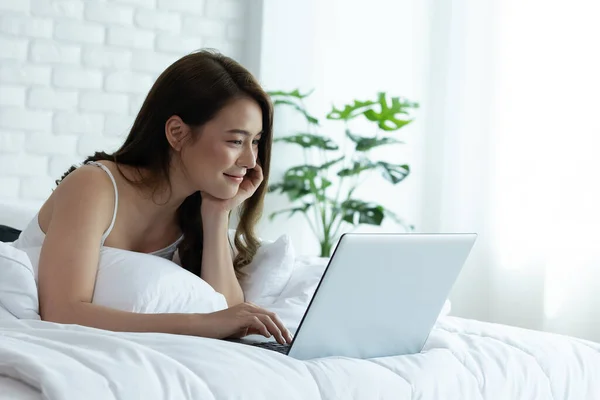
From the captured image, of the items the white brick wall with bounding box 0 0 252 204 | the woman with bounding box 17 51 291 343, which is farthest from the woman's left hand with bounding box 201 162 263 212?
the white brick wall with bounding box 0 0 252 204

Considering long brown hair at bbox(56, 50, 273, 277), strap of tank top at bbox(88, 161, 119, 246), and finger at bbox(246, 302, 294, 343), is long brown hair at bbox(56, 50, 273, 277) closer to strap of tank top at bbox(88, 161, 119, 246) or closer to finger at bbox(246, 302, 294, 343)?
strap of tank top at bbox(88, 161, 119, 246)

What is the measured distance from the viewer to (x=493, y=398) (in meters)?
1.66

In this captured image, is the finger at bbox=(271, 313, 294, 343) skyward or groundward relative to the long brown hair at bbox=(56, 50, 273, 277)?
groundward

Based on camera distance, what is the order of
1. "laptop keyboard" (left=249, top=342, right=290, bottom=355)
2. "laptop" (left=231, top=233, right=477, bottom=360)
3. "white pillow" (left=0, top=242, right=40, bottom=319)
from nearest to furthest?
1. "laptop" (left=231, top=233, right=477, bottom=360)
2. "laptop keyboard" (left=249, top=342, right=290, bottom=355)
3. "white pillow" (left=0, top=242, right=40, bottom=319)

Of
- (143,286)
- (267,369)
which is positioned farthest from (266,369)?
(143,286)

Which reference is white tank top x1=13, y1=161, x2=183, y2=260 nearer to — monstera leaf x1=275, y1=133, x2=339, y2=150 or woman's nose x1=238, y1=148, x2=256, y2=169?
woman's nose x1=238, y1=148, x2=256, y2=169

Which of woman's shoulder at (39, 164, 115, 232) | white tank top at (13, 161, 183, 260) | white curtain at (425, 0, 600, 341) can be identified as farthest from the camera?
white curtain at (425, 0, 600, 341)

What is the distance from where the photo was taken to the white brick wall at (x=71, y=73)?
371 cm

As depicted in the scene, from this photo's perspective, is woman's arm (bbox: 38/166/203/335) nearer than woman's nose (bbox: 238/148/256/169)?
Yes

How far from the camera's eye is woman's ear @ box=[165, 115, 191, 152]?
206cm

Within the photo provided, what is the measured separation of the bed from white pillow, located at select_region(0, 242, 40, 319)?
1 cm

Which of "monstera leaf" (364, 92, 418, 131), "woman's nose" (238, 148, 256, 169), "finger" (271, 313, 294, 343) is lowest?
"finger" (271, 313, 294, 343)

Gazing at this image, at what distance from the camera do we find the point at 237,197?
7.23 ft

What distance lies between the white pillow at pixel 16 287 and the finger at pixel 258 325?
0.44m
